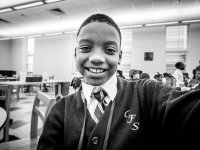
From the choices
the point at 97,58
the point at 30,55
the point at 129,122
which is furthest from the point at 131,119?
the point at 30,55

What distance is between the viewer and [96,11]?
17.7 ft

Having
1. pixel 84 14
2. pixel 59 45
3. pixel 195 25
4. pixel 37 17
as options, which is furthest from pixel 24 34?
pixel 195 25

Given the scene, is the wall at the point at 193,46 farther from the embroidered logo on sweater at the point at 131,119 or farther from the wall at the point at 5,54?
the wall at the point at 5,54

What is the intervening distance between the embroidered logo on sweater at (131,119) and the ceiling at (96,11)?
4718 millimetres

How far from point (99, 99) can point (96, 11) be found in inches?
210

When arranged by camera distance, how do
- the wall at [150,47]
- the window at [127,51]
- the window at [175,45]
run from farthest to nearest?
the window at [127,51]
the wall at [150,47]
the window at [175,45]

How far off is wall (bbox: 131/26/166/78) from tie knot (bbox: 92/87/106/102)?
7.02 m

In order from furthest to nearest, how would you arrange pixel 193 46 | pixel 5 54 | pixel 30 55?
pixel 5 54 < pixel 30 55 < pixel 193 46

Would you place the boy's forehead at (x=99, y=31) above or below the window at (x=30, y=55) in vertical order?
below

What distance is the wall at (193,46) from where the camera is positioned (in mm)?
6637

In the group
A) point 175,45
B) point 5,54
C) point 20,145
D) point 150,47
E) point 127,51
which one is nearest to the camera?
point 20,145

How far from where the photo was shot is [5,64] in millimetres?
10984

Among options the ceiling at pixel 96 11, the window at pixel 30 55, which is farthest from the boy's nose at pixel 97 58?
the window at pixel 30 55

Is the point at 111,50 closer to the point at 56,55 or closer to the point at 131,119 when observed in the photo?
the point at 131,119
